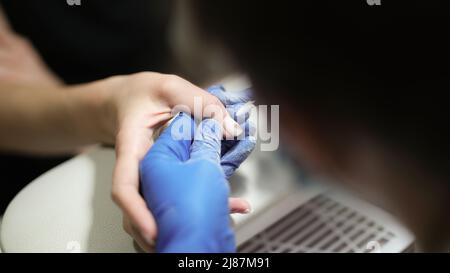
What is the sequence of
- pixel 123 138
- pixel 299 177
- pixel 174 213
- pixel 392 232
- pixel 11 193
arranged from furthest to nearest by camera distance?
pixel 11 193 < pixel 299 177 < pixel 392 232 < pixel 123 138 < pixel 174 213

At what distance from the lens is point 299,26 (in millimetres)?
699

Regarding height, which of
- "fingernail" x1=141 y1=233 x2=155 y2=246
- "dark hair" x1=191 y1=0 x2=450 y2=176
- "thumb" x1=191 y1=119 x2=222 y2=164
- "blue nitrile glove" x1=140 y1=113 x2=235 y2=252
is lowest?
"fingernail" x1=141 y1=233 x2=155 y2=246

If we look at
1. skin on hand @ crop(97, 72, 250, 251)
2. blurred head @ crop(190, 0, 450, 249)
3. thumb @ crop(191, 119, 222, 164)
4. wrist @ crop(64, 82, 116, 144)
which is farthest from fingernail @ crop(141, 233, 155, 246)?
blurred head @ crop(190, 0, 450, 249)

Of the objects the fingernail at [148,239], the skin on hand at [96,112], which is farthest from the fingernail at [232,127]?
the fingernail at [148,239]

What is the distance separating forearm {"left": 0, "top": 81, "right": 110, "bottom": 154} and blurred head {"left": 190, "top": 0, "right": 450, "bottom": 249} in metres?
0.28

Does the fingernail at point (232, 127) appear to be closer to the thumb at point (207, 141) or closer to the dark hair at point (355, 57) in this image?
the thumb at point (207, 141)

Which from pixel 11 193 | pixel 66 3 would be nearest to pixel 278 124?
pixel 66 3

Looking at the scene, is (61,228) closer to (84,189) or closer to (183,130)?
(84,189)

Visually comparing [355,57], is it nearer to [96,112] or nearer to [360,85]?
[360,85]

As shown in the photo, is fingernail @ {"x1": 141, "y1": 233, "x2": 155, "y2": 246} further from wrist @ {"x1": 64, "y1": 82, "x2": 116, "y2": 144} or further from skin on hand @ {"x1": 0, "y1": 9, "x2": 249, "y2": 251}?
wrist @ {"x1": 64, "y1": 82, "x2": 116, "y2": 144}

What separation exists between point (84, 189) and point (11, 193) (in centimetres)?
34

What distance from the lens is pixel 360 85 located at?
686 mm

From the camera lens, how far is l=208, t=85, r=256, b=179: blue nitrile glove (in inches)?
20.7

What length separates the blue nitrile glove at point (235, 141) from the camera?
0.53 metres
